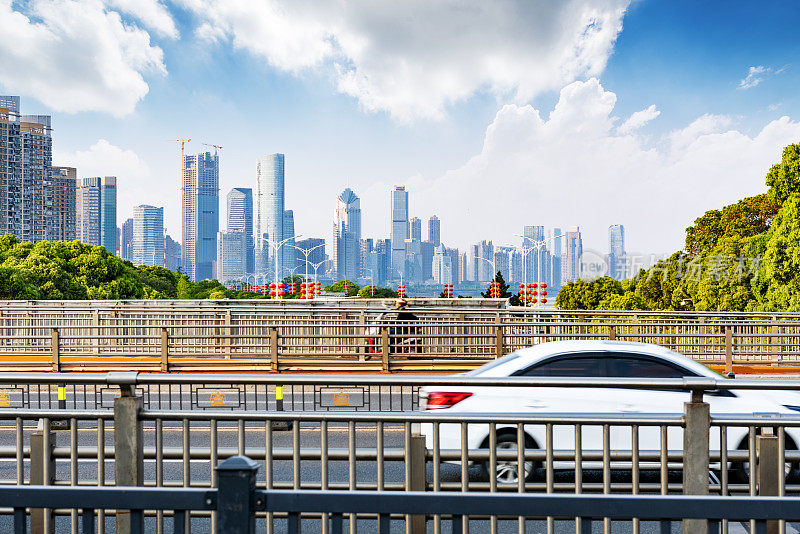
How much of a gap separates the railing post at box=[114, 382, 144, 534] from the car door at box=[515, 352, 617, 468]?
312 centimetres

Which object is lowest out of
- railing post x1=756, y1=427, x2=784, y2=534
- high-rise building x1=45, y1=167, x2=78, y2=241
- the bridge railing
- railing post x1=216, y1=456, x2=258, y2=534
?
the bridge railing

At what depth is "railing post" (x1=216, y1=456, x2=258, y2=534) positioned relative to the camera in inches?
97.0

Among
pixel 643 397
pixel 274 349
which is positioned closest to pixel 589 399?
pixel 643 397

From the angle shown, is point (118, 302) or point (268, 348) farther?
point (118, 302)

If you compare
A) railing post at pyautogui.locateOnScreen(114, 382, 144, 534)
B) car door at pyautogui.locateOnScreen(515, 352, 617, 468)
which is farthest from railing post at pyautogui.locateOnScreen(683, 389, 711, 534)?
railing post at pyautogui.locateOnScreen(114, 382, 144, 534)

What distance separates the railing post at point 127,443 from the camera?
374 centimetres

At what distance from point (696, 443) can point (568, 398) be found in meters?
3.30

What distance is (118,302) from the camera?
24.1 m

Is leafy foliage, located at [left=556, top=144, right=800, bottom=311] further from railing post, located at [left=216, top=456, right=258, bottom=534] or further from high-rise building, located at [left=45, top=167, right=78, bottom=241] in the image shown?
high-rise building, located at [left=45, top=167, right=78, bottom=241]

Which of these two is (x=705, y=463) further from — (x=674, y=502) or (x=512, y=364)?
(x=512, y=364)

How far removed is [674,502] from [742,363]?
16.0m

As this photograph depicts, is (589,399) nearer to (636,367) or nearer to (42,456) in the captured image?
(636,367)

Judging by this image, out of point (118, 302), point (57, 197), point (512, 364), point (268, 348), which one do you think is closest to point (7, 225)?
point (57, 197)

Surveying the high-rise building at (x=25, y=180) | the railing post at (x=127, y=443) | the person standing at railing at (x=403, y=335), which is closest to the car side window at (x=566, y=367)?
the railing post at (x=127, y=443)
